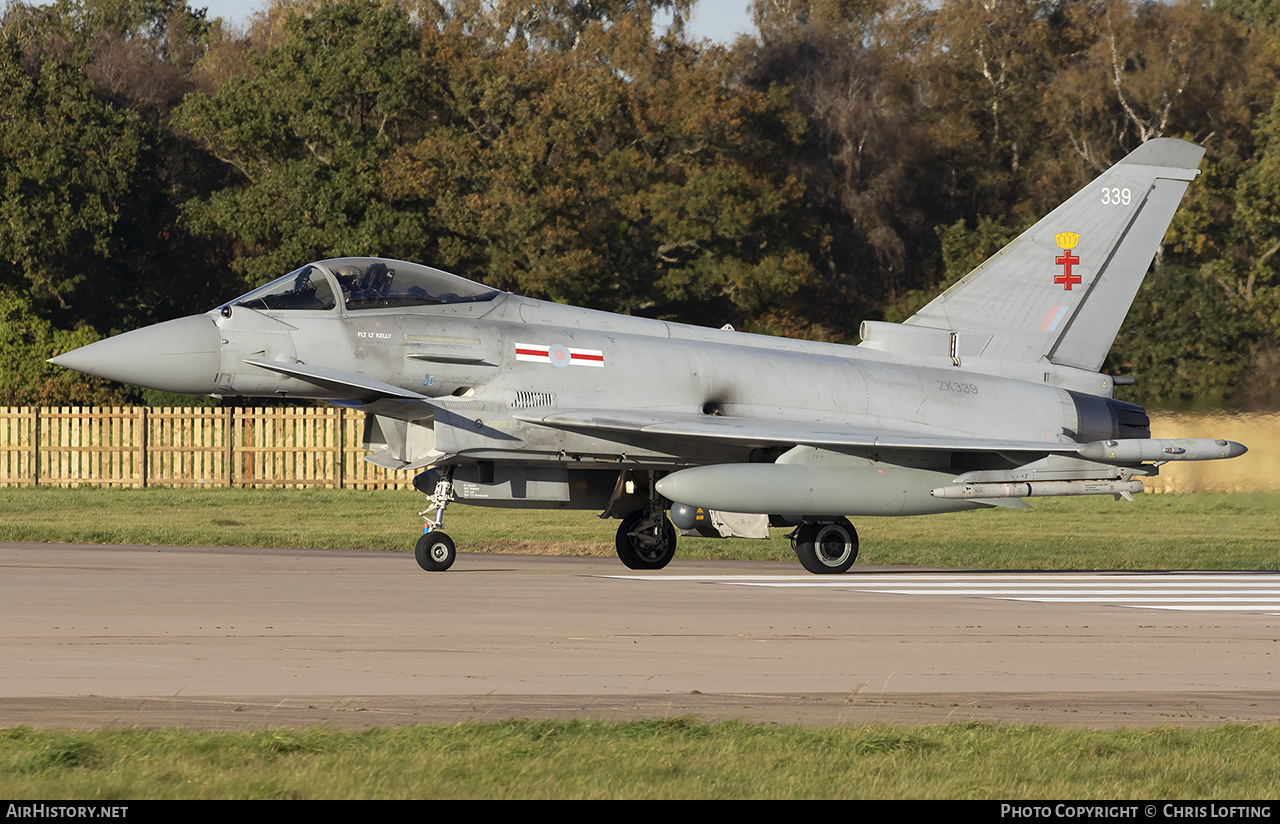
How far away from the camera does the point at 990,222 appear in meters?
52.1

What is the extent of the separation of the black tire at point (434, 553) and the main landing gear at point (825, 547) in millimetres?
4202

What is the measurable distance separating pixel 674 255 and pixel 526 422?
34.1m

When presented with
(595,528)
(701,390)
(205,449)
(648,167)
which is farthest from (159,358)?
(648,167)

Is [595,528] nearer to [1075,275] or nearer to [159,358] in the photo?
[1075,275]

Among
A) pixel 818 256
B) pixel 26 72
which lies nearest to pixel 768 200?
pixel 818 256

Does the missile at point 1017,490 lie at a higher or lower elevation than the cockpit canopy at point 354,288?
lower

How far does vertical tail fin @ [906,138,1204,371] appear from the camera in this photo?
20.1 m

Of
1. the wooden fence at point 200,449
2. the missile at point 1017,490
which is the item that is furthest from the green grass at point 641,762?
the wooden fence at point 200,449

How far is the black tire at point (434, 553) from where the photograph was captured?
1705 centimetres

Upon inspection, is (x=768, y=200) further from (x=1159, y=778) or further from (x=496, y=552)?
(x=1159, y=778)

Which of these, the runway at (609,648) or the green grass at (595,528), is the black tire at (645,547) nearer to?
the runway at (609,648)

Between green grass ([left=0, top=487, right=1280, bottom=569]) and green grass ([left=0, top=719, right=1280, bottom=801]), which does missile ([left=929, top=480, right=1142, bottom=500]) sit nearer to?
green grass ([left=0, top=487, right=1280, bottom=569])

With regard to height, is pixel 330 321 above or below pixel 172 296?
below

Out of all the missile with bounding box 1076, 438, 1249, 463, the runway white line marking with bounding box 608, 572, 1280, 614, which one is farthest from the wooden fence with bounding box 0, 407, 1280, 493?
the missile with bounding box 1076, 438, 1249, 463
